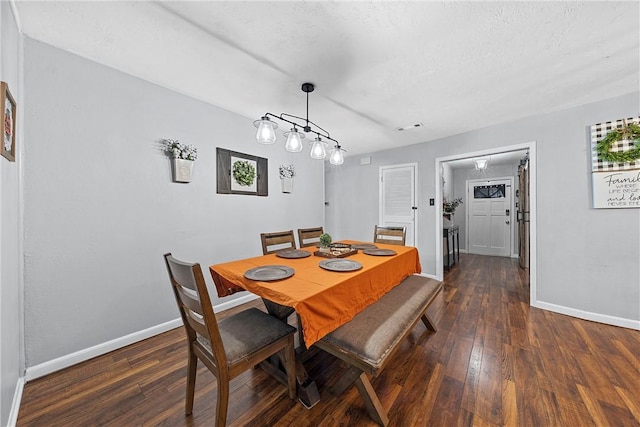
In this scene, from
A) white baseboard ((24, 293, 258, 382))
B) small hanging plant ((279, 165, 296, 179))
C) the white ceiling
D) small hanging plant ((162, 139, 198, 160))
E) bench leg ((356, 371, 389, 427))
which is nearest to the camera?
bench leg ((356, 371, 389, 427))

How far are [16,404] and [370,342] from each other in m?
2.08

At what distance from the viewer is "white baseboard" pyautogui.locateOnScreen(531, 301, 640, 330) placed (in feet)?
7.51

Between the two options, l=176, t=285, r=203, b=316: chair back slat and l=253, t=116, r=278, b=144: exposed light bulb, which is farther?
l=253, t=116, r=278, b=144: exposed light bulb

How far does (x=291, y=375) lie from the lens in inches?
56.5

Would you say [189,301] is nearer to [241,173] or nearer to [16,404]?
[16,404]

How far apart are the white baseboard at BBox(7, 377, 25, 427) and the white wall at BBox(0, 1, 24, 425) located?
0.01 m

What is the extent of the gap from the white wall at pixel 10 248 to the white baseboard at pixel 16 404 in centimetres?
1

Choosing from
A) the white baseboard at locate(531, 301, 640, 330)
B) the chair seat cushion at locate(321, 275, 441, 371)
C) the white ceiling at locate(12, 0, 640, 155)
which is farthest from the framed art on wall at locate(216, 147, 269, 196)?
the white baseboard at locate(531, 301, 640, 330)

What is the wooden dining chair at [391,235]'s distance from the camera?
2.70 m

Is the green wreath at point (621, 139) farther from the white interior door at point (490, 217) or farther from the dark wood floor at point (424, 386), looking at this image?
the white interior door at point (490, 217)

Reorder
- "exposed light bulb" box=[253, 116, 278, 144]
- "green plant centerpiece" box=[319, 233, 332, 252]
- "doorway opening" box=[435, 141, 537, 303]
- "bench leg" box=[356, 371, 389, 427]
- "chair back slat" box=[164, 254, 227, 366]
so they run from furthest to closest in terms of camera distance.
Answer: "doorway opening" box=[435, 141, 537, 303] < "green plant centerpiece" box=[319, 233, 332, 252] < "exposed light bulb" box=[253, 116, 278, 144] < "bench leg" box=[356, 371, 389, 427] < "chair back slat" box=[164, 254, 227, 366]

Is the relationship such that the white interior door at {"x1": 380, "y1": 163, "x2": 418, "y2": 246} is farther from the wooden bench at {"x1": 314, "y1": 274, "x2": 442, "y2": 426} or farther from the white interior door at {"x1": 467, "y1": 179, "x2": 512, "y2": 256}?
the white interior door at {"x1": 467, "y1": 179, "x2": 512, "y2": 256}

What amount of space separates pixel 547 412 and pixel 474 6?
235 cm

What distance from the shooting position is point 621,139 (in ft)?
7.64
